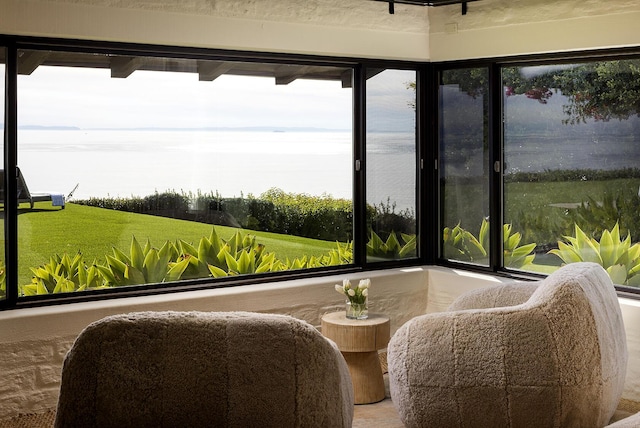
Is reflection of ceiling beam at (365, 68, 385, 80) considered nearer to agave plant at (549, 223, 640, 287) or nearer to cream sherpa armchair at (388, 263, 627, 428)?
agave plant at (549, 223, 640, 287)

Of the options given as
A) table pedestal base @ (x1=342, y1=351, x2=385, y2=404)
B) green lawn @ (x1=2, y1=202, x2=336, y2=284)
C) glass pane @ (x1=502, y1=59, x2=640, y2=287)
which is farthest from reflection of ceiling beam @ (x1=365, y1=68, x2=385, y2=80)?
table pedestal base @ (x1=342, y1=351, x2=385, y2=404)

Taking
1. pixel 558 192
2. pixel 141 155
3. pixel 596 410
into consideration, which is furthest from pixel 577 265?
pixel 141 155

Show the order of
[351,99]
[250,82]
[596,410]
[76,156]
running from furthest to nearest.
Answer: [351,99] < [250,82] < [76,156] < [596,410]

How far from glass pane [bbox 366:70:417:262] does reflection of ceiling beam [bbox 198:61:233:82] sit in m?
1.26

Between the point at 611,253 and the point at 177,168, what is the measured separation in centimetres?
304

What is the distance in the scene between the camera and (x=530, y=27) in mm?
5891

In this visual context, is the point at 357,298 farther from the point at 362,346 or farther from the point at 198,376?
the point at 198,376

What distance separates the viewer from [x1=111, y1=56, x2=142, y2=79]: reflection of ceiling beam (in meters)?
5.32

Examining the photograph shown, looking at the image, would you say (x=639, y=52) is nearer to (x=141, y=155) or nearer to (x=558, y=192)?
(x=558, y=192)

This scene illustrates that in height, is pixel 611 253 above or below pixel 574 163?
below

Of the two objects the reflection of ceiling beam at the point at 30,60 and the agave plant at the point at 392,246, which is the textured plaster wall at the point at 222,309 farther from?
the reflection of ceiling beam at the point at 30,60

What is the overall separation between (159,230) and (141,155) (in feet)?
1.72

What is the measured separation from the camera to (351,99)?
642 centimetres

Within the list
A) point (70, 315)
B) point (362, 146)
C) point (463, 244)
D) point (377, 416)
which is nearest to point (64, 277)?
point (70, 315)
